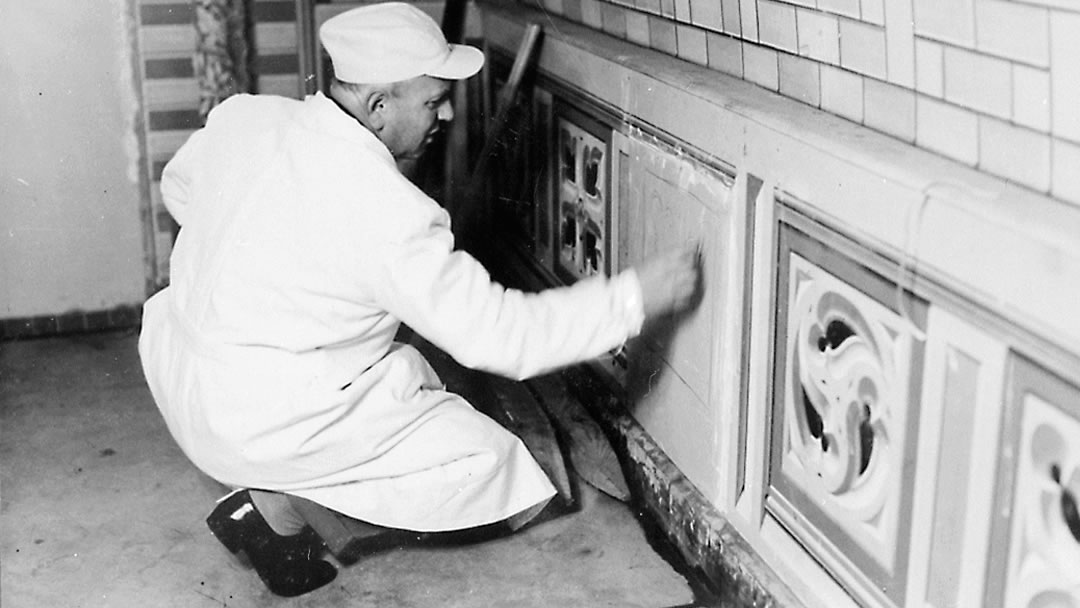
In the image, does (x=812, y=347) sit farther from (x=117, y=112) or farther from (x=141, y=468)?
(x=117, y=112)

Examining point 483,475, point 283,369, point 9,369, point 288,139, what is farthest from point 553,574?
point 9,369

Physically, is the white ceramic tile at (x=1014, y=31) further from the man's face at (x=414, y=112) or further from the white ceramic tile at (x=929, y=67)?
the man's face at (x=414, y=112)

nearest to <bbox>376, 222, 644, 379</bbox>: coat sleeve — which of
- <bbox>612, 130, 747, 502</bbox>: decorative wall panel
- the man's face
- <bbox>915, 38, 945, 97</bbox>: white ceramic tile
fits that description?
<bbox>612, 130, 747, 502</bbox>: decorative wall panel

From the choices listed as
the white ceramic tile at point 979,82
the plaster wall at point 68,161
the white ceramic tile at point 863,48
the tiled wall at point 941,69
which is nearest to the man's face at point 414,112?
the tiled wall at point 941,69

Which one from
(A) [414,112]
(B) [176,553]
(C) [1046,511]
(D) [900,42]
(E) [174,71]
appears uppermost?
(D) [900,42]

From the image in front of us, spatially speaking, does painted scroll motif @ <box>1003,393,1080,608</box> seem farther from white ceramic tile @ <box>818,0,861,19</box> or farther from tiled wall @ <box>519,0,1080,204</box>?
white ceramic tile @ <box>818,0,861,19</box>

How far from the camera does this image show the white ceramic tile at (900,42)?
1707 mm

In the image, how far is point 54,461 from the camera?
295 centimetres

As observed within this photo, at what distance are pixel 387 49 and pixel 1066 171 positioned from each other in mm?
1304

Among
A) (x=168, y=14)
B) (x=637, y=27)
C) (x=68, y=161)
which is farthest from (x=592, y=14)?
(x=68, y=161)

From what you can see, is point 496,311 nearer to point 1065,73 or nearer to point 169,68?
point 1065,73

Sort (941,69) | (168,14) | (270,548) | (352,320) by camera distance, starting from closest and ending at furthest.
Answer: (941,69) < (352,320) < (270,548) < (168,14)

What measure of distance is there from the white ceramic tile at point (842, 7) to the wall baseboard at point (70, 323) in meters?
2.64

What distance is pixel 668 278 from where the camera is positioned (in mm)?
2232
